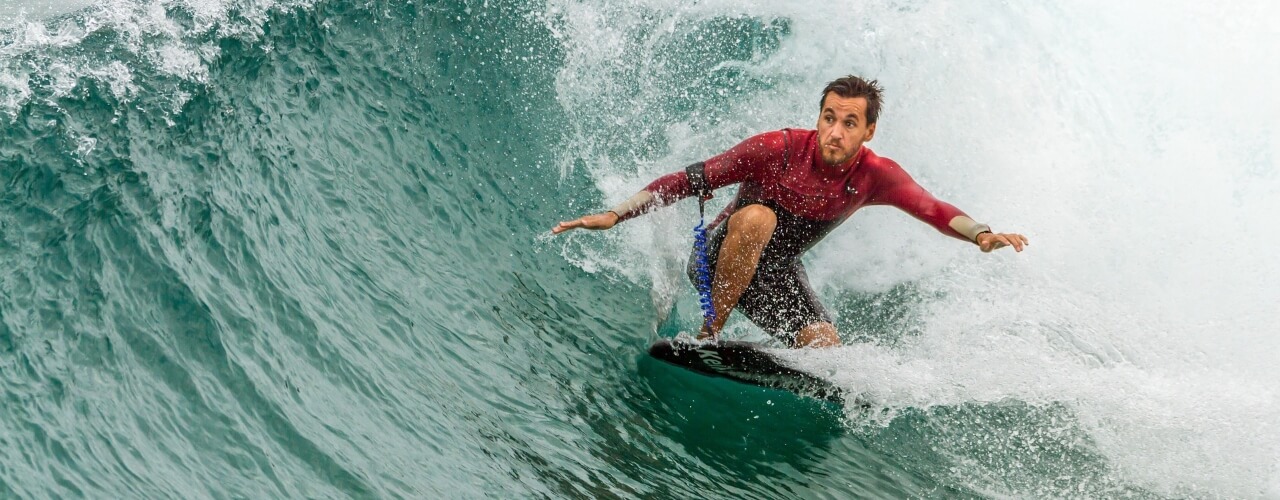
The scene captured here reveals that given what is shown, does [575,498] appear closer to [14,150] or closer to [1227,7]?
[14,150]

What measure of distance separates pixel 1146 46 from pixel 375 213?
6.85 m

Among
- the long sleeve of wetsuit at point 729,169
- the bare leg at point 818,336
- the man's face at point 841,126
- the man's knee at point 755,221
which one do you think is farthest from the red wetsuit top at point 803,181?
the bare leg at point 818,336

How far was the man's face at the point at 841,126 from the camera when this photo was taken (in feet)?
16.8

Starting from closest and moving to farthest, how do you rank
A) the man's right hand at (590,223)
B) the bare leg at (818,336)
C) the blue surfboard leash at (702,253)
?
the man's right hand at (590,223), the blue surfboard leash at (702,253), the bare leg at (818,336)

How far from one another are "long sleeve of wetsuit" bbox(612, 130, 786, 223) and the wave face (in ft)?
2.85

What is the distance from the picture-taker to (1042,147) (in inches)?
332

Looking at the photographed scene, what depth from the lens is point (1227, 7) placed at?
989cm

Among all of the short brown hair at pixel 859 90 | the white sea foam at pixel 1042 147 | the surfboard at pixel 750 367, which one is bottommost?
the surfboard at pixel 750 367

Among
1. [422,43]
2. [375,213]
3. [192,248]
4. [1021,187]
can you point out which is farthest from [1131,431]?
[422,43]

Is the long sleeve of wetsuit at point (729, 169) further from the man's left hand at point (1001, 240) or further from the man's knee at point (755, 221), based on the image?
the man's left hand at point (1001, 240)

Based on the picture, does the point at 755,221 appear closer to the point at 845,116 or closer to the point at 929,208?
the point at 845,116

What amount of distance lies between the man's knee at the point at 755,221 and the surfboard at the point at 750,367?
58 centimetres

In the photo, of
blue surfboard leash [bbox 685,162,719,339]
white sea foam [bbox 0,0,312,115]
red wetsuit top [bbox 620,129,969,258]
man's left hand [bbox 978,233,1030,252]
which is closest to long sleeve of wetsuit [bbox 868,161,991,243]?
red wetsuit top [bbox 620,129,969,258]

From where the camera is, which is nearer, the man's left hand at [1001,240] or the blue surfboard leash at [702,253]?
the man's left hand at [1001,240]
